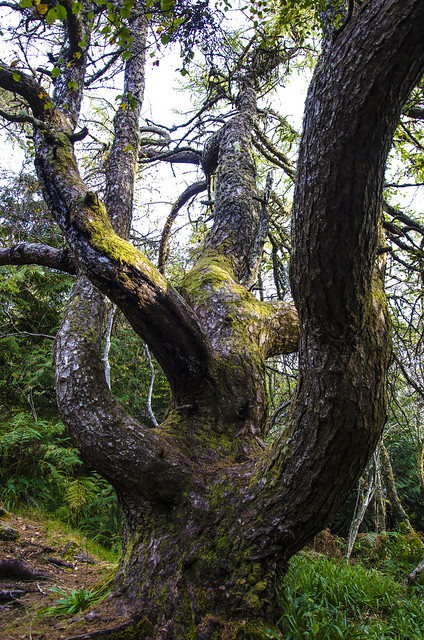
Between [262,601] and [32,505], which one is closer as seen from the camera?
[262,601]

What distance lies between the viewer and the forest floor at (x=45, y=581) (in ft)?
6.82

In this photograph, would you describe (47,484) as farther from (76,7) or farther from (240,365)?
(76,7)

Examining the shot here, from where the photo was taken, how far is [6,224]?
5.44 metres

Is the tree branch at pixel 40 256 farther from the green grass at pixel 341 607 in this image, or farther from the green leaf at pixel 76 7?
the green grass at pixel 341 607

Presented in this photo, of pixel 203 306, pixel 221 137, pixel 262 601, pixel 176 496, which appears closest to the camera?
pixel 262 601

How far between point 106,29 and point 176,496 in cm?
284

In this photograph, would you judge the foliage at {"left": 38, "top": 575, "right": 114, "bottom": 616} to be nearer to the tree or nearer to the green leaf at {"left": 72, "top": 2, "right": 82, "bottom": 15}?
the tree

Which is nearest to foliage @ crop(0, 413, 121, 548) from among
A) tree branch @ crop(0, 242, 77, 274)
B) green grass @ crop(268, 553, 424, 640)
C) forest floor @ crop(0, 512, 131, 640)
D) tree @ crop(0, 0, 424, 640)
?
forest floor @ crop(0, 512, 131, 640)

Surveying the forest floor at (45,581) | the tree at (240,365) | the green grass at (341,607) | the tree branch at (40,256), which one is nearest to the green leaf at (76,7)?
the tree at (240,365)

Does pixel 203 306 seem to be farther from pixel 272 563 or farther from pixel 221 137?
pixel 221 137

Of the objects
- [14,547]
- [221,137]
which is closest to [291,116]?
[221,137]

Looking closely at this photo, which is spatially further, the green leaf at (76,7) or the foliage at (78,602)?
the foliage at (78,602)

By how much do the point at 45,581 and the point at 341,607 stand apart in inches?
99.1

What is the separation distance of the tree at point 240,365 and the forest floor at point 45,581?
29 centimetres
